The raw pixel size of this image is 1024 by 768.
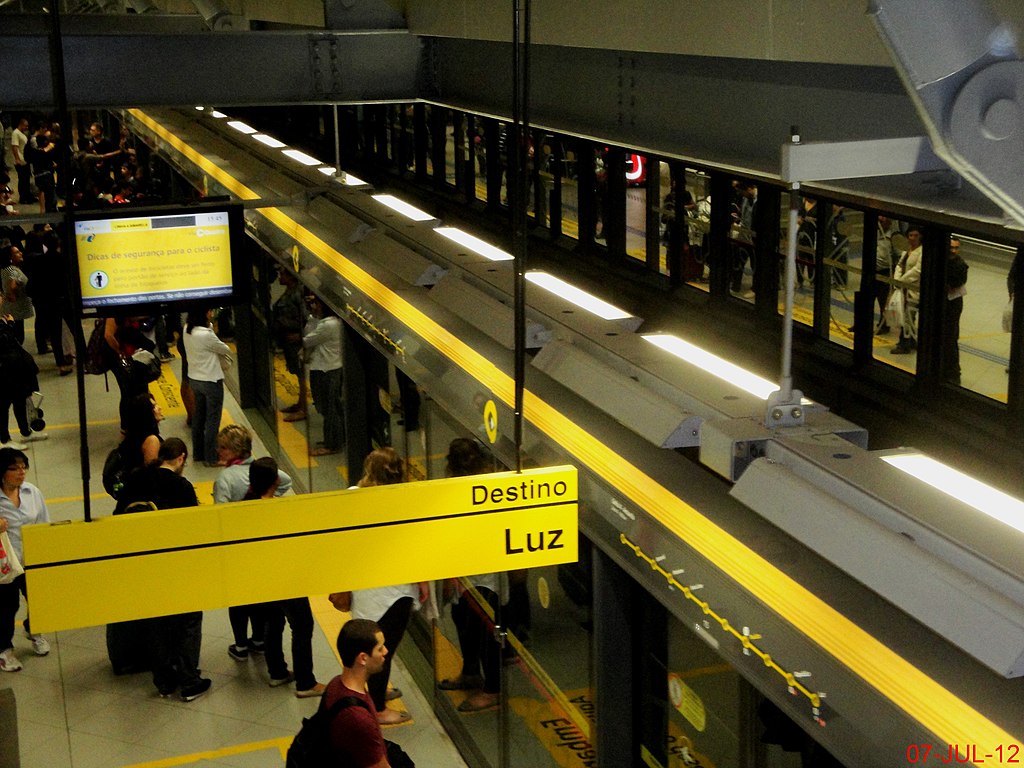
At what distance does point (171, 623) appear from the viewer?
760 centimetres

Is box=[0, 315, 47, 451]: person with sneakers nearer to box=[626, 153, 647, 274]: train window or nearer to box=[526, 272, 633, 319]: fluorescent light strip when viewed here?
box=[626, 153, 647, 274]: train window

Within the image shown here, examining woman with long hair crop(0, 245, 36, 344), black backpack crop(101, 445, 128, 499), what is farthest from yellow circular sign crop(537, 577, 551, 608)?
woman with long hair crop(0, 245, 36, 344)

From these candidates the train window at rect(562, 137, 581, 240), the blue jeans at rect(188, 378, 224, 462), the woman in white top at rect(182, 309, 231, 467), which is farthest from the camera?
the train window at rect(562, 137, 581, 240)

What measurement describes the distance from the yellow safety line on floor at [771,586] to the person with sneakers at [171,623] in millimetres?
2281

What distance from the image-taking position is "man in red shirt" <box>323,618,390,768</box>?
505 centimetres

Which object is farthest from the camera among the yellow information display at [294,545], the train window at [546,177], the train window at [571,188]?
the train window at [546,177]

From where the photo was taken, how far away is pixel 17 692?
7.81 meters

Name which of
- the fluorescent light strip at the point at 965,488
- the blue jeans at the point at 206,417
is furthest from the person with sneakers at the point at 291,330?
the fluorescent light strip at the point at 965,488

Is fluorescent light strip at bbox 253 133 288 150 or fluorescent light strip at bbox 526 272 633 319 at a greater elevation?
fluorescent light strip at bbox 253 133 288 150

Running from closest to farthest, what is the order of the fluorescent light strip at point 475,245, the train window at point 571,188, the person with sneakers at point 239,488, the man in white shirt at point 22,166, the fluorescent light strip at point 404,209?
the fluorescent light strip at point 475,245 → the person with sneakers at point 239,488 → the fluorescent light strip at point 404,209 → the train window at point 571,188 → the man in white shirt at point 22,166

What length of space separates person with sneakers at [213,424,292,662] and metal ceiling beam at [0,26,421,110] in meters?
2.32

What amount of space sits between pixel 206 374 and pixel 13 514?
3787 mm
